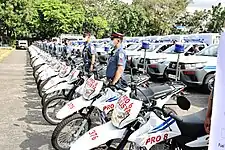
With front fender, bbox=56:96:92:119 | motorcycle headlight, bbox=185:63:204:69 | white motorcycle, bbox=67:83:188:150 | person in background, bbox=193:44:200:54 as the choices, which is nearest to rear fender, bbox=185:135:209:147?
white motorcycle, bbox=67:83:188:150

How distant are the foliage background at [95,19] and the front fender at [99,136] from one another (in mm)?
48645

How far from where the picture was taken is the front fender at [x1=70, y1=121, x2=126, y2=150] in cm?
393

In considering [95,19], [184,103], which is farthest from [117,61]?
[95,19]

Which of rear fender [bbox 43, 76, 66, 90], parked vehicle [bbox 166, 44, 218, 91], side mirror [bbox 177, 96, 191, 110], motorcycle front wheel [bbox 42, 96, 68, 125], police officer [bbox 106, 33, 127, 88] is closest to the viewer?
side mirror [bbox 177, 96, 191, 110]

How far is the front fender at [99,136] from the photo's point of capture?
12.9 feet

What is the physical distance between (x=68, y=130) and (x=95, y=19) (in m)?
53.6

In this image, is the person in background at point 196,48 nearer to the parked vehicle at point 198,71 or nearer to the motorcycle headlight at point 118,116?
the parked vehicle at point 198,71

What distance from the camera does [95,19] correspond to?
57.9 m

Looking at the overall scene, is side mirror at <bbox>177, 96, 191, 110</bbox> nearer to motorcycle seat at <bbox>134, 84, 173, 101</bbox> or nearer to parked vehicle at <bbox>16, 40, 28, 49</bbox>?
motorcycle seat at <bbox>134, 84, 173, 101</bbox>

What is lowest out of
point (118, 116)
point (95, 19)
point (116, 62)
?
point (118, 116)

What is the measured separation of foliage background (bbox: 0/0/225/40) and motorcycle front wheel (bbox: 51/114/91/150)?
47693mm

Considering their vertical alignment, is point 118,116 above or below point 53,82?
above

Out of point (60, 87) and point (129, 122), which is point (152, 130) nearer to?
point (129, 122)

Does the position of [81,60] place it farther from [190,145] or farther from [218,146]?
[218,146]
